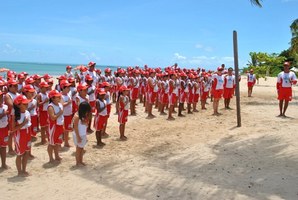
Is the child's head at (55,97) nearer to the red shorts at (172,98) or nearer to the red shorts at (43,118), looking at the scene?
the red shorts at (43,118)

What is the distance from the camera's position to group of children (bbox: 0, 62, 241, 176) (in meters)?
7.03

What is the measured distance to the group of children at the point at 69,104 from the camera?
7031mm

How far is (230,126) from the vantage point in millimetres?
11180

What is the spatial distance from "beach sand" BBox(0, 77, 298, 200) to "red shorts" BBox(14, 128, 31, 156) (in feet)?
1.90

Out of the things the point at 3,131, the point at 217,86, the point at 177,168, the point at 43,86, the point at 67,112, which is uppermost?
the point at 43,86

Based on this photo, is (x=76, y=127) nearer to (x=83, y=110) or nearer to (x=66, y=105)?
(x=83, y=110)

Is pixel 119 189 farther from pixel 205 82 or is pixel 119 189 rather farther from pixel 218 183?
pixel 205 82

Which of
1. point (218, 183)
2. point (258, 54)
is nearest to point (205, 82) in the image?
point (218, 183)

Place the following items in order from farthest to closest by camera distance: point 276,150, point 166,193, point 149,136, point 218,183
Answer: point 149,136, point 276,150, point 218,183, point 166,193

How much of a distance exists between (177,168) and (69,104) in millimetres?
3495

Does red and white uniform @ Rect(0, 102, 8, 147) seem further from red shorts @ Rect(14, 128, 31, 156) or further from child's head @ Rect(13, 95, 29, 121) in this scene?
child's head @ Rect(13, 95, 29, 121)

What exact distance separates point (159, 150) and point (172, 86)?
190 inches

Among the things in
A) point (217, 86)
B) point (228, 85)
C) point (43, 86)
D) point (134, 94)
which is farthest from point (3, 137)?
point (228, 85)

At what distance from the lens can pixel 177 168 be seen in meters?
7.29
